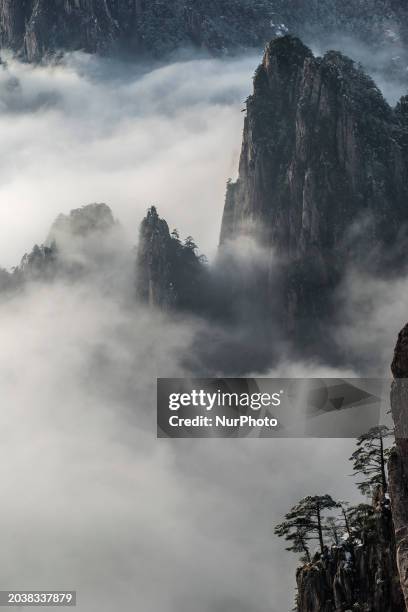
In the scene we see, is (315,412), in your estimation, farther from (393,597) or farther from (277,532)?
(393,597)

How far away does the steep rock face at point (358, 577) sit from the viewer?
8012 centimetres

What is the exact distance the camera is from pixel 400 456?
69562 mm

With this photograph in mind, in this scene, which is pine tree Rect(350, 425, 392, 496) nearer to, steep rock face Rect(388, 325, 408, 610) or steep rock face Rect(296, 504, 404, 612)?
steep rock face Rect(296, 504, 404, 612)

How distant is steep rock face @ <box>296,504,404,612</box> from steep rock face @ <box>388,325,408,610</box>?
36.5 ft

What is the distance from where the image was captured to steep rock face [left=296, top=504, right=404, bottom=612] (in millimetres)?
80125

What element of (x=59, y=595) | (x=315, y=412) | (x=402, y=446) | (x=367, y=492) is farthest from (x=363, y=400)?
(x=402, y=446)

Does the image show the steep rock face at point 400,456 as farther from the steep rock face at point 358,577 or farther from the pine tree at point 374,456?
the pine tree at point 374,456

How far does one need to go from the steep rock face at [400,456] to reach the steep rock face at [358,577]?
11120mm

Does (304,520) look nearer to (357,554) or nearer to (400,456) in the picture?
(357,554)

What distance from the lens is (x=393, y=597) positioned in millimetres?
79375

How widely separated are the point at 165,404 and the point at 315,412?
65.0 ft

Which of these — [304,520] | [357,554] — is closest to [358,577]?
[357,554]

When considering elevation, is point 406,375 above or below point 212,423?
below

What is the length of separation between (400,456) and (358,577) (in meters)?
18.3
